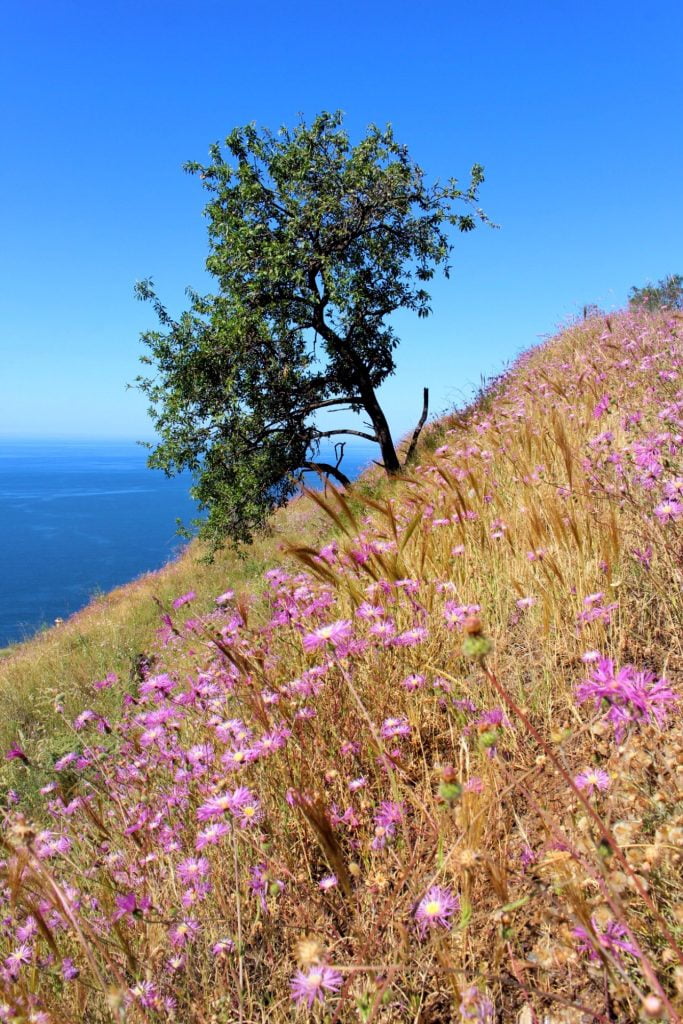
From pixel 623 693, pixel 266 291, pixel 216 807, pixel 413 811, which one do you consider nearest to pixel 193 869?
pixel 216 807

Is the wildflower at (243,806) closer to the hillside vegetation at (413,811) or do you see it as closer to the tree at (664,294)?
the hillside vegetation at (413,811)

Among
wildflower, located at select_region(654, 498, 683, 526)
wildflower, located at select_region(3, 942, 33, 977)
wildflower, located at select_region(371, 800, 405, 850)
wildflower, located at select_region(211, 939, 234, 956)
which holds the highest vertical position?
wildflower, located at select_region(654, 498, 683, 526)

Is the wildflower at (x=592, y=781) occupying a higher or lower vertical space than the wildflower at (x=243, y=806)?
higher

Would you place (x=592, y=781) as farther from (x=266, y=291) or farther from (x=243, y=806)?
(x=266, y=291)

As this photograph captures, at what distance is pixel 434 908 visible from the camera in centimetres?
131

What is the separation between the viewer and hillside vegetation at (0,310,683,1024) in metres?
1.23

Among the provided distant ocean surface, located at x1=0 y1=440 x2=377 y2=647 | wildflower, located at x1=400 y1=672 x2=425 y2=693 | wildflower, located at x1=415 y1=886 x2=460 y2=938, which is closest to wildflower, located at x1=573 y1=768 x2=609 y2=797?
wildflower, located at x1=415 y1=886 x2=460 y2=938

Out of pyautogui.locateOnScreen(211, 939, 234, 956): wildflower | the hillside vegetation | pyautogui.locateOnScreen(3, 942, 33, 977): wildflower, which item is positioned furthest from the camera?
pyautogui.locateOnScreen(3, 942, 33, 977): wildflower

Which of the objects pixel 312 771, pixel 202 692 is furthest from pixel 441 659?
pixel 202 692

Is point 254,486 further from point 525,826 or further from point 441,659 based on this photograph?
point 525,826

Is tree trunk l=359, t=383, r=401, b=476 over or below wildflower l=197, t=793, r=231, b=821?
over

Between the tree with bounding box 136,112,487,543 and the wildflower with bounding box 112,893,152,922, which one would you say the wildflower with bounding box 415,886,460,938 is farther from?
the tree with bounding box 136,112,487,543

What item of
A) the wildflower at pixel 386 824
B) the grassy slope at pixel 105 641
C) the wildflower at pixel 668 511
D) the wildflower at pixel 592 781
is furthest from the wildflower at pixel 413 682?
the grassy slope at pixel 105 641

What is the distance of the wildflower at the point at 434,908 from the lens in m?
1.31
